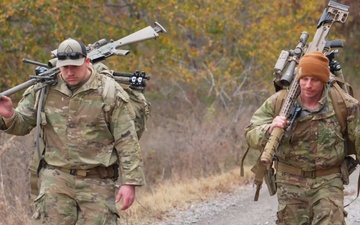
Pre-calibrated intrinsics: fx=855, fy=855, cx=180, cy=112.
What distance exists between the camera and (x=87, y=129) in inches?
246

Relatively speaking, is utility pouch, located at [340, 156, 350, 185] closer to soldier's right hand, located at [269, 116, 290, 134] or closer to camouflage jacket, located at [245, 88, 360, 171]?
camouflage jacket, located at [245, 88, 360, 171]

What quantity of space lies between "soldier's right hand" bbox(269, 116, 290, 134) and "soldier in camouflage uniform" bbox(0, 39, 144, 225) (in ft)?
3.28

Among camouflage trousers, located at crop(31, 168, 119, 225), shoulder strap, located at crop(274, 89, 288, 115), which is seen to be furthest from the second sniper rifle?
shoulder strap, located at crop(274, 89, 288, 115)

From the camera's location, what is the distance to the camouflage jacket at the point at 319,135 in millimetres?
6301

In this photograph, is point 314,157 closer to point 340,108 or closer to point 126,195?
point 340,108

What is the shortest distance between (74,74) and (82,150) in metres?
0.56

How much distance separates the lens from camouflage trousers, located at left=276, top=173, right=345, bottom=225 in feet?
20.7

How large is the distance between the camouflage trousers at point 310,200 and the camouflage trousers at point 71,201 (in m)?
1.31

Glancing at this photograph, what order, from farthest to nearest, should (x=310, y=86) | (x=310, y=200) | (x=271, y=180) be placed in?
(x=271, y=180) → (x=310, y=200) → (x=310, y=86)

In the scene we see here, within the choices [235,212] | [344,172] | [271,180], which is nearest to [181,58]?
[235,212]

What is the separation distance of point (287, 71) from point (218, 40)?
15.1m

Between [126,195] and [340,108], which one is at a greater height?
[340,108]

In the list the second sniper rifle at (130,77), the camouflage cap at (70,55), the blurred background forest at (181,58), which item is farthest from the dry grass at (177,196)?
the camouflage cap at (70,55)

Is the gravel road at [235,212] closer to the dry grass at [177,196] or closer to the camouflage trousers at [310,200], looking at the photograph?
the dry grass at [177,196]
